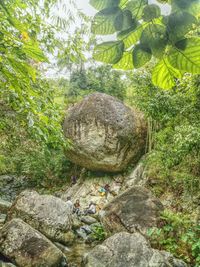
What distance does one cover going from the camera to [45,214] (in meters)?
6.58

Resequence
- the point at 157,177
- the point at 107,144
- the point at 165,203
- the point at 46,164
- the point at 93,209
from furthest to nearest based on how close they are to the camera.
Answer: the point at 46,164 < the point at 107,144 < the point at 93,209 < the point at 157,177 < the point at 165,203

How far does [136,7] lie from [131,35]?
5 centimetres

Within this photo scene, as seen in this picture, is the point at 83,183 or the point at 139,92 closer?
the point at 139,92

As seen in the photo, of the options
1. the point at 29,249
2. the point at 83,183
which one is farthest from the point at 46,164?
the point at 29,249

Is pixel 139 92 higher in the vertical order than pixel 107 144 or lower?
higher

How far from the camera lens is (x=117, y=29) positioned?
444 millimetres

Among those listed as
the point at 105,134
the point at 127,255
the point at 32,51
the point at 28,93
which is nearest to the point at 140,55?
the point at 32,51

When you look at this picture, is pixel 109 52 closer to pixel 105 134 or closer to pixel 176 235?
pixel 176 235

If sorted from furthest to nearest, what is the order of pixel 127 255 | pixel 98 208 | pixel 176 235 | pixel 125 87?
pixel 125 87, pixel 98 208, pixel 176 235, pixel 127 255

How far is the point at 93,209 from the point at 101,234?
209 cm

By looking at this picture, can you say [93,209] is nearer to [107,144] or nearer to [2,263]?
[107,144]

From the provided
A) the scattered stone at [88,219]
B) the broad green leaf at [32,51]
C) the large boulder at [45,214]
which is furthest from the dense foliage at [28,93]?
the scattered stone at [88,219]

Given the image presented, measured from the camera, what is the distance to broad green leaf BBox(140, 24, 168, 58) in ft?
1.39

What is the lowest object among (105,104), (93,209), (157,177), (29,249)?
(93,209)
